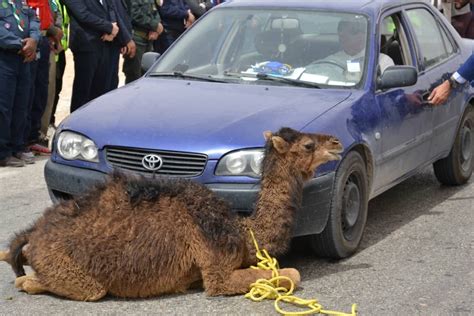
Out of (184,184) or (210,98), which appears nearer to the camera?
(184,184)

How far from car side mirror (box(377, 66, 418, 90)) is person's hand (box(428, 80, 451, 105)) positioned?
750 millimetres

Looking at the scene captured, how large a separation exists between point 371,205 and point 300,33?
1.72 m

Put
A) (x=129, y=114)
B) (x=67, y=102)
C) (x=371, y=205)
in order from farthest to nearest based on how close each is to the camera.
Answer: (x=67, y=102) < (x=371, y=205) < (x=129, y=114)

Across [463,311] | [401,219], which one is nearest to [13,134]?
[401,219]

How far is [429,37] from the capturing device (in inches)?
331

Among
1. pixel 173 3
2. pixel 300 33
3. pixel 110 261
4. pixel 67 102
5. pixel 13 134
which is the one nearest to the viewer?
pixel 110 261

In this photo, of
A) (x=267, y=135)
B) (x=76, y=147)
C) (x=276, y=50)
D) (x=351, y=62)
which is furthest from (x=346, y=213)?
(x=76, y=147)

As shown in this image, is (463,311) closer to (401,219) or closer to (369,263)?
(369,263)

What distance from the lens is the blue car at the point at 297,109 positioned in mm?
5922

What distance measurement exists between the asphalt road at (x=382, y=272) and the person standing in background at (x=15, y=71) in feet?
4.35

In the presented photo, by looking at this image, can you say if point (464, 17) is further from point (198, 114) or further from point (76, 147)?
point (76, 147)

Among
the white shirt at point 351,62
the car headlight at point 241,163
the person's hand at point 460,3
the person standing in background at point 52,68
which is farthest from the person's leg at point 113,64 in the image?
the person's hand at point 460,3

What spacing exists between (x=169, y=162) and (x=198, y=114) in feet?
1.70

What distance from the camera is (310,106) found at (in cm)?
641
